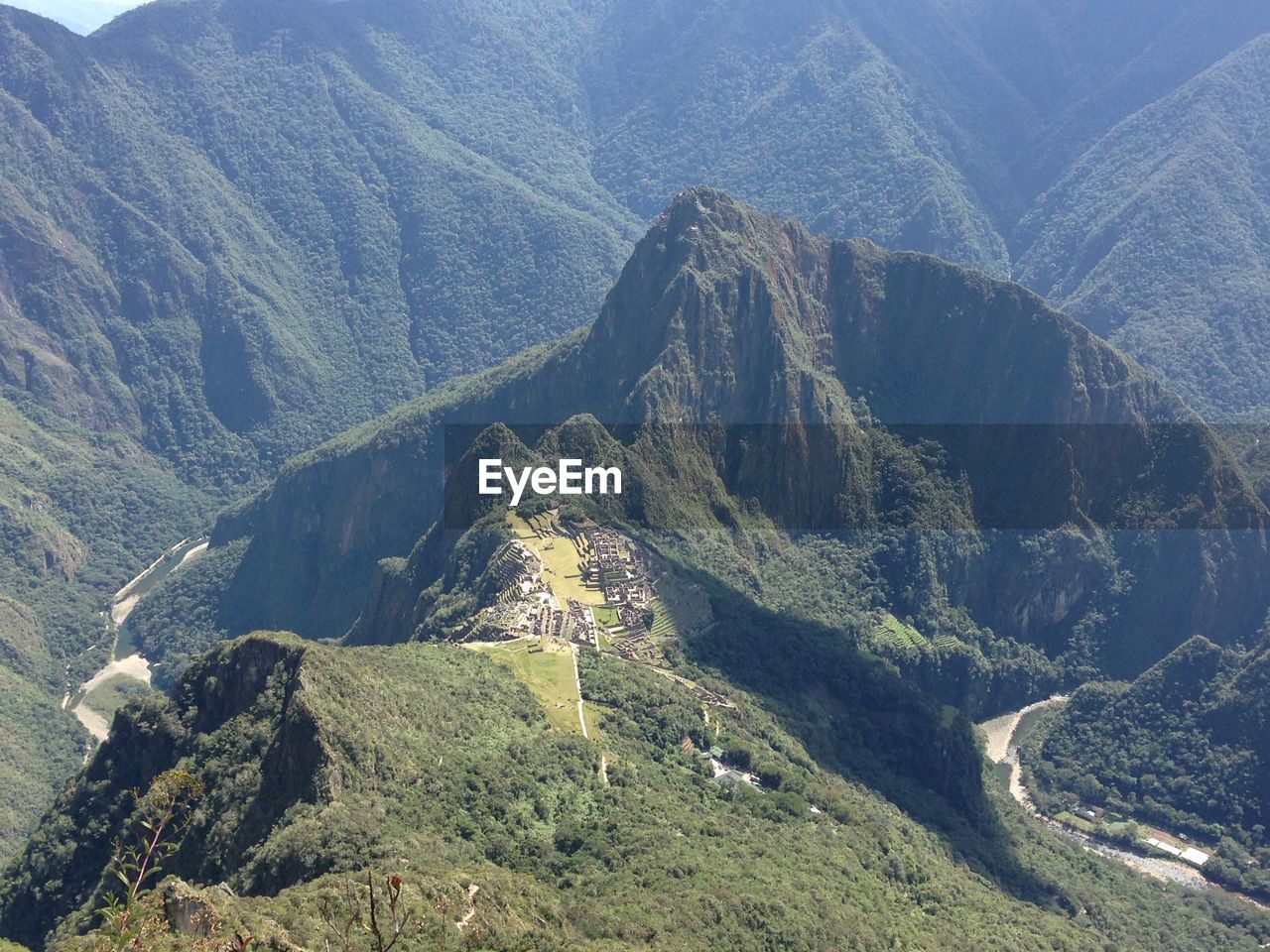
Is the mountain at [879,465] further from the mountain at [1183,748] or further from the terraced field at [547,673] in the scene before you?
the terraced field at [547,673]

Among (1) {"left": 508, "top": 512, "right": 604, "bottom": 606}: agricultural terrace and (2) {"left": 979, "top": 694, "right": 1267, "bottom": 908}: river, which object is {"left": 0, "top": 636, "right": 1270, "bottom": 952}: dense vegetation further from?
(2) {"left": 979, "top": 694, "right": 1267, "bottom": 908}: river

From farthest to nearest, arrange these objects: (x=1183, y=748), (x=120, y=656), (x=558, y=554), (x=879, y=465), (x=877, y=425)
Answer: (x=120, y=656) < (x=877, y=425) < (x=879, y=465) < (x=1183, y=748) < (x=558, y=554)

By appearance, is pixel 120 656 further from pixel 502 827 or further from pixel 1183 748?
pixel 1183 748

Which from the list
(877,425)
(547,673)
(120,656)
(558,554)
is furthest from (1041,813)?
(120,656)

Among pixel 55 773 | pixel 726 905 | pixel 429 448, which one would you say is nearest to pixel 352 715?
pixel 726 905

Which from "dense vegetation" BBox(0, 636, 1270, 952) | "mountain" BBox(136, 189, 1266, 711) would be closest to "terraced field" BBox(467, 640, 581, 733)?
"dense vegetation" BBox(0, 636, 1270, 952)

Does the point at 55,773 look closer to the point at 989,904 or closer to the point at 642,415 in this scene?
the point at 642,415
